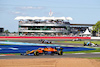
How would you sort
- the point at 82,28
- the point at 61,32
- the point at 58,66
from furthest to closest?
1. the point at 82,28
2. the point at 61,32
3. the point at 58,66

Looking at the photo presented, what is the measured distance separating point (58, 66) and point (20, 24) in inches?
3336

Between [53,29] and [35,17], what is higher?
[35,17]

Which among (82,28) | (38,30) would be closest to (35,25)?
(38,30)

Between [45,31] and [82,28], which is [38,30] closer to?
[45,31]

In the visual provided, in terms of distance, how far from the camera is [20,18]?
101 meters

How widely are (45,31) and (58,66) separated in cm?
8212

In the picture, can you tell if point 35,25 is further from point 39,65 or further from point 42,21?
point 39,65

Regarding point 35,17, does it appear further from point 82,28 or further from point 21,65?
point 21,65

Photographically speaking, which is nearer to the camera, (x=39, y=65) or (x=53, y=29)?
(x=39, y=65)

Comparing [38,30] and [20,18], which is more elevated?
[20,18]

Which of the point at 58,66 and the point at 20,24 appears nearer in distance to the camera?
the point at 58,66

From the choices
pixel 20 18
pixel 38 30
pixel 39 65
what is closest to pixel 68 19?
pixel 38 30

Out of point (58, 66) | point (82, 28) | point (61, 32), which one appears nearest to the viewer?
point (58, 66)

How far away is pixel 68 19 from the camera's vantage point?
332 ft
